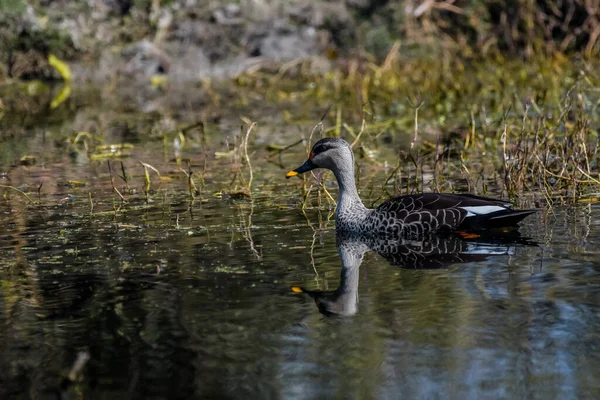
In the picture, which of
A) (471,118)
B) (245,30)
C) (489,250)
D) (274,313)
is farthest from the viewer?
(245,30)

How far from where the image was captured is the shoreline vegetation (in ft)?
54.9

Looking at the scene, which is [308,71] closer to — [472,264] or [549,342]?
[472,264]

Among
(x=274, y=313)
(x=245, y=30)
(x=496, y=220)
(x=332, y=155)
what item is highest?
(x=245, y=30)

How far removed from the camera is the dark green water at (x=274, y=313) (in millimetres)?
5320

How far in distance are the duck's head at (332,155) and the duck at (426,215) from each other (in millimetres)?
338

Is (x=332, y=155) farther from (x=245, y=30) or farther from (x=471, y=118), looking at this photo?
(x=245, y=30)

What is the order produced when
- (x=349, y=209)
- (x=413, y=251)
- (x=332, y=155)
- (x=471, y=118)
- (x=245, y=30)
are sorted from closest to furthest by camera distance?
(x=413, y=251), (x=349, y=209), (x=332, y=155), (x=471, y=118), (x=245, y=30)

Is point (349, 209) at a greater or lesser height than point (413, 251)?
greater

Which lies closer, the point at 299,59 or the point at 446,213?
the point at 446,213

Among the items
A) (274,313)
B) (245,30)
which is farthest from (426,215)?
(245,30)

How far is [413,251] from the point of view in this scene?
8.08 meters

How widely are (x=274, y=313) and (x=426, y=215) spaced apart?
230 cm

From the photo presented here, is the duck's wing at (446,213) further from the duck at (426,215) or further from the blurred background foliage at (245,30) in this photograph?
the blurred background foliage at (245,30)

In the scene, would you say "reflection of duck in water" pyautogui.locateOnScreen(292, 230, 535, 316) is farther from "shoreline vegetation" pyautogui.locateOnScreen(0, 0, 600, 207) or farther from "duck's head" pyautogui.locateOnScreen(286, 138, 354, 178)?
"shoreline vegetation" pyautogui.locateOnScreen(0, 0, 600, 207)
